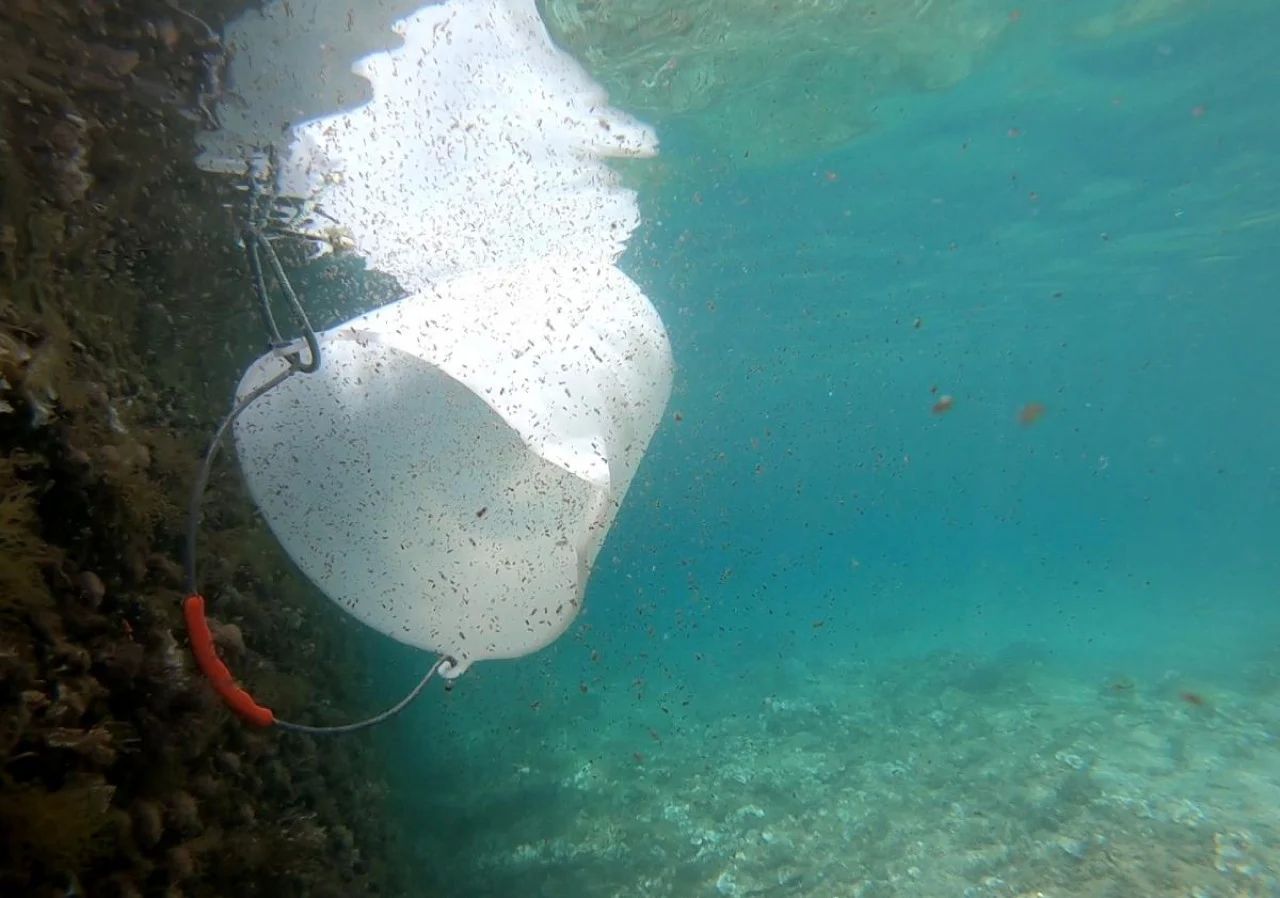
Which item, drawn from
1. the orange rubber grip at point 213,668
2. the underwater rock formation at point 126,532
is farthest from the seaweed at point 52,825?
the orange rubber grip at point 213,668

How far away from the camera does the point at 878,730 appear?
13.5 meters

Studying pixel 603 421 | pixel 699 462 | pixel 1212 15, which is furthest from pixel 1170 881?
pixel 699 462

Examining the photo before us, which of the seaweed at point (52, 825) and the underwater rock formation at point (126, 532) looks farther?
the underwater rock formation at point (126, 532)

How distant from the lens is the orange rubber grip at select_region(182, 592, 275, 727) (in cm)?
244

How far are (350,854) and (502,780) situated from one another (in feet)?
18.9

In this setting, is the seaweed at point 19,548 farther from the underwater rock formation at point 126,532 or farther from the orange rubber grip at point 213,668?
the orange rubber grip at point 213,668

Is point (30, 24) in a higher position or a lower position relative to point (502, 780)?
higher

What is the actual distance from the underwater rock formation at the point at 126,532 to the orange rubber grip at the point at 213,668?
0.70 m

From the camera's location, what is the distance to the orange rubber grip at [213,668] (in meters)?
2.44

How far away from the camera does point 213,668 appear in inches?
96.3

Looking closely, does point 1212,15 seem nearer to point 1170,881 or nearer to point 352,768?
point 1170,881

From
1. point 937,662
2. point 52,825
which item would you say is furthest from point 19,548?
point 937,662

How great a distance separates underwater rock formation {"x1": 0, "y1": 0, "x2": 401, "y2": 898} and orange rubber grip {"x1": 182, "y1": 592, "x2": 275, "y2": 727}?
0.70 m

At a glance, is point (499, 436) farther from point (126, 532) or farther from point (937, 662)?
point (937, 662)
